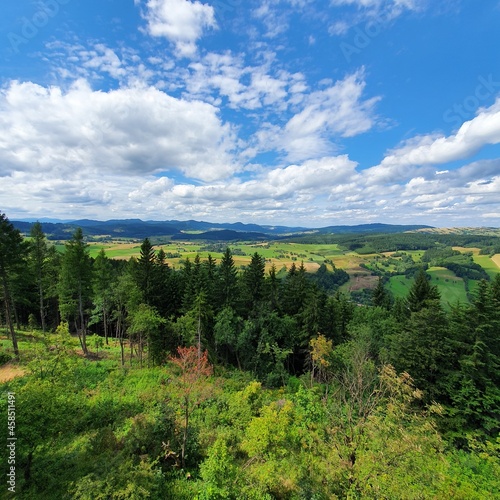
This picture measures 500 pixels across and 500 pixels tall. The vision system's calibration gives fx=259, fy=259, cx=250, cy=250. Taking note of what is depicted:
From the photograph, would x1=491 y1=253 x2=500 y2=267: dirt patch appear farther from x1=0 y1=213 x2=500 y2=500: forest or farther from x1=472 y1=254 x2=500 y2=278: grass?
x1=0 y1=213 x2=500 y2=500: forest

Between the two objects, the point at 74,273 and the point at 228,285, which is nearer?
the point at 74,273

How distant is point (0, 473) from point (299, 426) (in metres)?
15.6

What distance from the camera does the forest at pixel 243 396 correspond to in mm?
11758

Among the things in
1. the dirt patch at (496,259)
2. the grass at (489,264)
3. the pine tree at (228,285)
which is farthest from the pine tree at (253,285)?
the dirt patch at (496,259)

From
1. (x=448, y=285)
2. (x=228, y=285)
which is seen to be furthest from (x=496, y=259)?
(x=228, y=285)

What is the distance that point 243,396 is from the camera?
2136 centimetres

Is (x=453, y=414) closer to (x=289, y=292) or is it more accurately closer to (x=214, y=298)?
(x=289, y=292)

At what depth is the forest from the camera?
11.8m

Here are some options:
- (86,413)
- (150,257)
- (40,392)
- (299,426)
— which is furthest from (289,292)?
(40,392)

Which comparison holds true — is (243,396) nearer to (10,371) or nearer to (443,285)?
(10,371)

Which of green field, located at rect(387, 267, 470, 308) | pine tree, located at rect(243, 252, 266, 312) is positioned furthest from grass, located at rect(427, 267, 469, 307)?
pine tree, located at rect(243, 252, 266, 312)

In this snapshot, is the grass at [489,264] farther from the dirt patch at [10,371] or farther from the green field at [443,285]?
the dirt patch at [10,371]

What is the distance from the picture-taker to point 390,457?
10.4 m

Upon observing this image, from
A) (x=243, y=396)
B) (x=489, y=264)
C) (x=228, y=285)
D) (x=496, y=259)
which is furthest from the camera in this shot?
(x=496, y=259)
